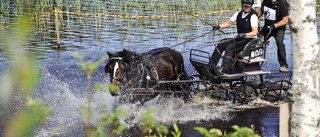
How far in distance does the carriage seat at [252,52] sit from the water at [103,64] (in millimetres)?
1102

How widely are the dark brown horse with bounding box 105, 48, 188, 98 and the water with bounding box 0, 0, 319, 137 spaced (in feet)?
1.56

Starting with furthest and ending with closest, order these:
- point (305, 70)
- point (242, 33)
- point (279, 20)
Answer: point (279, 20)
point (242, 33)
point (305, 70)

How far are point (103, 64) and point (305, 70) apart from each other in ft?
29.2

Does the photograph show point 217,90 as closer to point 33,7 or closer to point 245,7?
point 245,7

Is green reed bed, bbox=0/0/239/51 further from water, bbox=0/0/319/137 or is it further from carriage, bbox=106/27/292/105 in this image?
carriage, bbox=106/27/292/105

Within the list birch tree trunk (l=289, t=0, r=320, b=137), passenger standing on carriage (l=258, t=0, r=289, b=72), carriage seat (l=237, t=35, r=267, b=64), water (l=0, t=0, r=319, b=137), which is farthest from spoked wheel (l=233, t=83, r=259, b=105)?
birch tree trunk (l=289, t=0, r=320, b=137)

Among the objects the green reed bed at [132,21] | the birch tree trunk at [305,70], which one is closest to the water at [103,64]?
the green reed bed at [132,21]

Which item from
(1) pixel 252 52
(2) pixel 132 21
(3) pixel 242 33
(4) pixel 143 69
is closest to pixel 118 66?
(4) pixel 143 69

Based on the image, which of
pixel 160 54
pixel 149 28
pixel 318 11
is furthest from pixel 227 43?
pixel 318 11

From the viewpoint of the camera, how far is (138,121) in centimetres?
739

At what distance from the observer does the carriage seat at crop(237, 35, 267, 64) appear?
25.2ft

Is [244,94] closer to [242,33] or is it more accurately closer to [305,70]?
[242,33]

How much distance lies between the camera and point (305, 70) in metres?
4.46

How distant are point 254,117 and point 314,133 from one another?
3.45m
